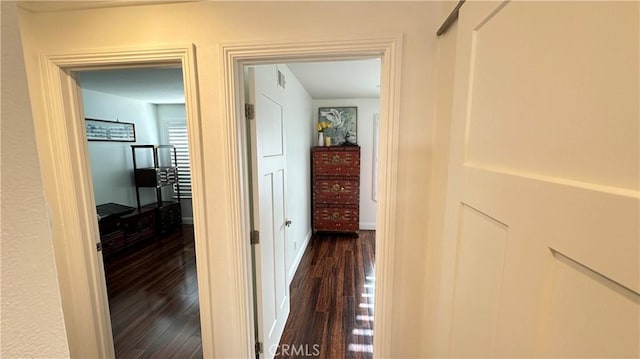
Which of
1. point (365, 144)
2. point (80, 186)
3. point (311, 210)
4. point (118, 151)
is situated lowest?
point (311, 210)

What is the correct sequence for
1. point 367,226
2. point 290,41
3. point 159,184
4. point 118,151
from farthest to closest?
point 367,226 → point 159,184 → point 118,151 → point 290,41

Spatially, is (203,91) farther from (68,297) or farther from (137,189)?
(137,189)

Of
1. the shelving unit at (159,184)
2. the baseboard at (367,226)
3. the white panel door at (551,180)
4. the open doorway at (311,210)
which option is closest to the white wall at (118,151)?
the shelving unit at (159,184)

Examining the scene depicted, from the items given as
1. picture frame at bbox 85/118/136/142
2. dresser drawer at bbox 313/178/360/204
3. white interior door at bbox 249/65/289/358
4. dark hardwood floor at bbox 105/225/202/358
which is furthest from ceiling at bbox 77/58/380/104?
dark hardwood floor at bbox 105/225/202/358

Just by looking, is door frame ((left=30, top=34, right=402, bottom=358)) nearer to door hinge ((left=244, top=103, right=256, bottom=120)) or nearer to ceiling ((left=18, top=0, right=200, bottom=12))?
door hinge ((left=244, top=103, right=256, bottom=120))

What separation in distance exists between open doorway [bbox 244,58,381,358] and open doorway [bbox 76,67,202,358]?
875mm

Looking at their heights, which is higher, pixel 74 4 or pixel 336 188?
pixel 74 4

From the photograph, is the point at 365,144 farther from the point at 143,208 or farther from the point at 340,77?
the point at 143,208

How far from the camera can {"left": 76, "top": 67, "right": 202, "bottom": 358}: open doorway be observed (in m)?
2.16

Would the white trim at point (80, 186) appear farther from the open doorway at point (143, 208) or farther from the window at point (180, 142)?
the window at point (180, 142)

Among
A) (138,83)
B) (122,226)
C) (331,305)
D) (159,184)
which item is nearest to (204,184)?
(331,305)

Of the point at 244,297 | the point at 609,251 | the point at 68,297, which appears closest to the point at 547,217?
the point at 609,251

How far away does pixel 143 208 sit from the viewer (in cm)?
410

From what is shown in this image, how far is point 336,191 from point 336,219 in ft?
1.58
